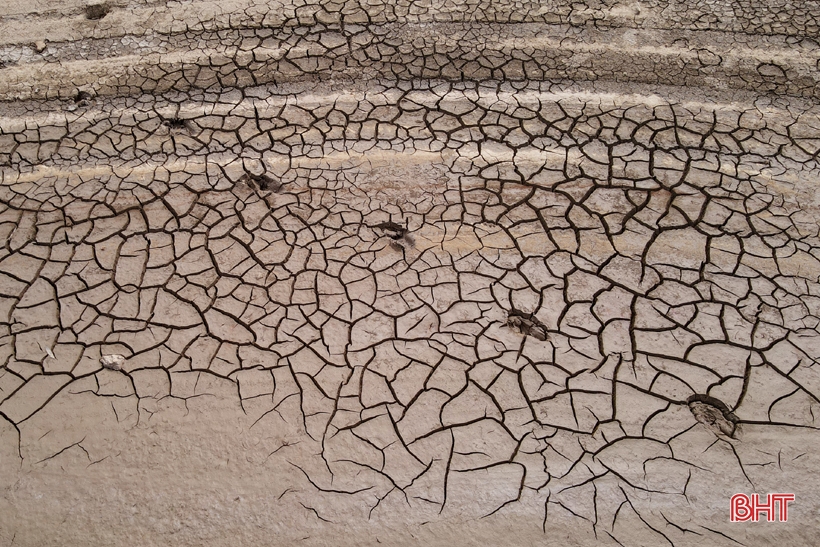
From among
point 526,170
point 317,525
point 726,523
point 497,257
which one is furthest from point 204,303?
point 726,523

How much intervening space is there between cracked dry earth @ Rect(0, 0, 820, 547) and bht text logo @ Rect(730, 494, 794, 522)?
4cm

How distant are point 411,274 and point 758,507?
1920 mm

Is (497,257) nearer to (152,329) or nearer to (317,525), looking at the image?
(317,525)

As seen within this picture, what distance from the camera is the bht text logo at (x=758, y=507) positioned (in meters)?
2.48

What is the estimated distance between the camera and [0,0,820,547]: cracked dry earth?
257cm

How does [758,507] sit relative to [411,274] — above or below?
below

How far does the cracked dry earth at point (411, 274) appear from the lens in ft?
8.45

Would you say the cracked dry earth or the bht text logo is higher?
the cracked dry earth

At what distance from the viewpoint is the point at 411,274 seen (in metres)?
3.27

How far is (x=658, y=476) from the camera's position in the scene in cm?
258

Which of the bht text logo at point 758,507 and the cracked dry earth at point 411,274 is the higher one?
the cracked dry earth at point 411,274

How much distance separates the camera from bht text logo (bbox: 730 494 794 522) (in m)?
2.48

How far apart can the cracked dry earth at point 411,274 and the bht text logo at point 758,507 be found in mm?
44

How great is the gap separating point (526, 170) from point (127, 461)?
273cm
